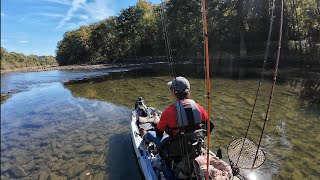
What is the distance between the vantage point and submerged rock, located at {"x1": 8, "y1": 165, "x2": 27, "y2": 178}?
9.73 metres

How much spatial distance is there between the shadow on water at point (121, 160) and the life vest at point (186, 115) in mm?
3784

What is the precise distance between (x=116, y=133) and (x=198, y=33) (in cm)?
4757

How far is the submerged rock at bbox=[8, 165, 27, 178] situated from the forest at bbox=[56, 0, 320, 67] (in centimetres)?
715

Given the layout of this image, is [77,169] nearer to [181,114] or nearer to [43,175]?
[43,175]

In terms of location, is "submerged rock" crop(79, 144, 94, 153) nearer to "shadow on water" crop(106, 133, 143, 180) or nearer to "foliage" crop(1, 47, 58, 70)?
"shadow on water" crop(106, 133, 143, 180)

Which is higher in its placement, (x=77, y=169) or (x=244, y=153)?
(x=244, y=153)

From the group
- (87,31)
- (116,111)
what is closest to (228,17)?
(116,111)

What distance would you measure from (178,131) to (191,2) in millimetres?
57547

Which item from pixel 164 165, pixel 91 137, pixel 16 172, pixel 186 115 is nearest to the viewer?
pixel 186 115

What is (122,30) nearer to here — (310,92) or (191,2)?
(191,2)

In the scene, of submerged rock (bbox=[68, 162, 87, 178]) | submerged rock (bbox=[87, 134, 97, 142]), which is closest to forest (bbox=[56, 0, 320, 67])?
submerged rock (bbox=[68, 162, 87, 178])

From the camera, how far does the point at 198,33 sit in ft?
191

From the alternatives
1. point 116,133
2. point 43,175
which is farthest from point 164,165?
point 116,133

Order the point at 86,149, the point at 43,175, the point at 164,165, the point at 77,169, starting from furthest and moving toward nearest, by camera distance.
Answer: the point at 86,149
the point at 77,169
the point at 43,175
the point at 164,165
